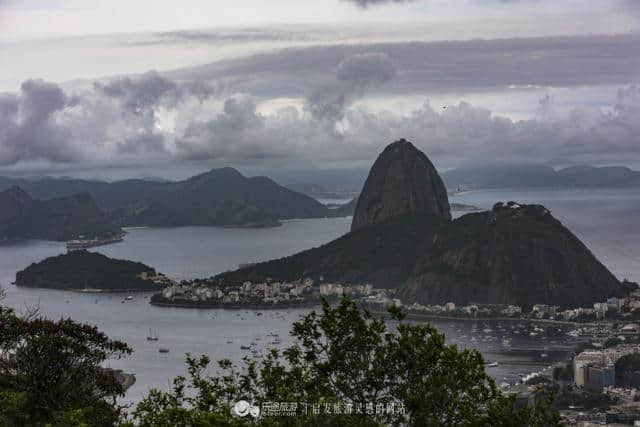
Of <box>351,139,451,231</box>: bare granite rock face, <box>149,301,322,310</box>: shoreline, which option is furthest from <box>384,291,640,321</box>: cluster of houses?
<box>351,139,451,231</box>: bare granite rock face

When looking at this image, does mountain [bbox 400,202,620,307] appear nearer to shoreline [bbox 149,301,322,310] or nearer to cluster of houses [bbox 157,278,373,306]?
cluster of houses [bbox 157,278,373,306]

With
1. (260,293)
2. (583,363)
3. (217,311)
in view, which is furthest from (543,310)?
(583,363)

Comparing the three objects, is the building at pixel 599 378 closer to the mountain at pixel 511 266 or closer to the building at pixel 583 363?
the building at pixel 583 363

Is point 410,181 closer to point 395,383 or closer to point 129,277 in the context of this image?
point 129,277

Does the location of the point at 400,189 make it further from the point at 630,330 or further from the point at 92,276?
the point at 630,330

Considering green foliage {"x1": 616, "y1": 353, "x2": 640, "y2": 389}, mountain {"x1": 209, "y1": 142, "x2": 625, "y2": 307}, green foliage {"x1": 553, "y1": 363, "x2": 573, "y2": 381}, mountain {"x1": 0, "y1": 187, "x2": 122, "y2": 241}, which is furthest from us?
mountain {"x1": 0, "y1": 187, "x2": 122, "y2": 241}

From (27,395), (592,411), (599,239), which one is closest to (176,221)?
(599,239)
